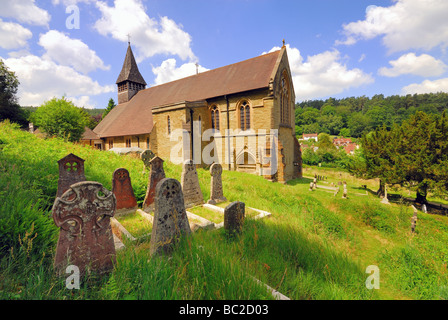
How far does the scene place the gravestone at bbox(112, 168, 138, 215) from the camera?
22.2ft

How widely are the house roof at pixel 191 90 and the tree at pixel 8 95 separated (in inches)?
364

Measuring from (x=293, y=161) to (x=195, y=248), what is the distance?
1963cm

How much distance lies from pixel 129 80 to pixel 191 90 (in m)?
13.9

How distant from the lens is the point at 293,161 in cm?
2120

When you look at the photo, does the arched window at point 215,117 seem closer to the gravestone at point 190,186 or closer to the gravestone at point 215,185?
the gravestone at point 215,185

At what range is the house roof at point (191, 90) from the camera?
61.0 feet

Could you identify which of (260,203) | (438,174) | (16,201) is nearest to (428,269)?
(260,203)

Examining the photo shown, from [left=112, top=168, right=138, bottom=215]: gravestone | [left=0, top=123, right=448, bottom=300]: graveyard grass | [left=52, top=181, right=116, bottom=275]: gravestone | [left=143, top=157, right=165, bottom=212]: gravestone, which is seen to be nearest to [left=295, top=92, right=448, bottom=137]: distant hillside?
[left=0, top=123, right=448, bottom=300]: graveyard grass

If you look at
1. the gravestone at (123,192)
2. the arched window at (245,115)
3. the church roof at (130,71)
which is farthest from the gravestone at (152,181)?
the church roof at (130,71)

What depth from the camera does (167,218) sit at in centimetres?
412

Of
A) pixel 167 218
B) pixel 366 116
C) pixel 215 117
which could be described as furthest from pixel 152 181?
pixel 366 116

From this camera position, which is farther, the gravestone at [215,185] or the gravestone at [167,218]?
the gravestone at [215,185]

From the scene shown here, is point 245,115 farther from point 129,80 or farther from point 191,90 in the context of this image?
point 129,80
